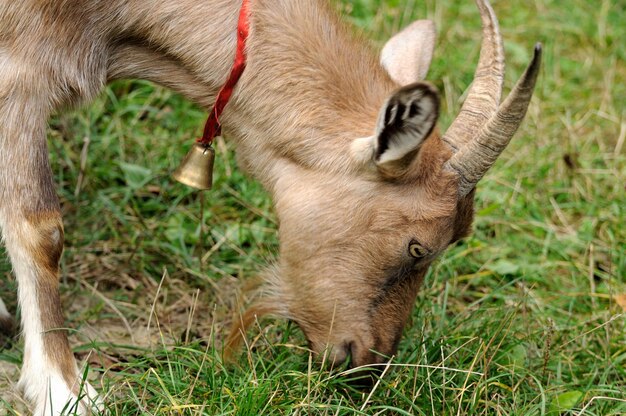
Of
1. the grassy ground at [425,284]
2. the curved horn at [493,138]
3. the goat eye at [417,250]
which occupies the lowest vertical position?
the grassy ground at [425,284]

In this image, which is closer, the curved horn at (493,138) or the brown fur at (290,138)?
the curved horn at (493,138)

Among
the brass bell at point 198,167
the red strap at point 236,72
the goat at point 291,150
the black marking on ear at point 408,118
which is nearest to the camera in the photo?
the black marking on ear at point 408,118

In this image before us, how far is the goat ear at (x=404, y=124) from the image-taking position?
3.88m

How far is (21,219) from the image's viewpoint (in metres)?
4.29

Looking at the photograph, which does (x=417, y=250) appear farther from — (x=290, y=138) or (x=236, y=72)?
(x=236, y=72)

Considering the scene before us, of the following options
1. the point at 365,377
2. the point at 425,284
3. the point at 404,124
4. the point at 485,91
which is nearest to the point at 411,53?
the point at 485,91

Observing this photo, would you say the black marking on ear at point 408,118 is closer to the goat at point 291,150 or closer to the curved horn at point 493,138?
the goat at point 291,150

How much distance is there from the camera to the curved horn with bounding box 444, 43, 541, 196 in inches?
154

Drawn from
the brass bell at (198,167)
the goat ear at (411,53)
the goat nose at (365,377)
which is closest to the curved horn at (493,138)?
the goat ear at (411,53)

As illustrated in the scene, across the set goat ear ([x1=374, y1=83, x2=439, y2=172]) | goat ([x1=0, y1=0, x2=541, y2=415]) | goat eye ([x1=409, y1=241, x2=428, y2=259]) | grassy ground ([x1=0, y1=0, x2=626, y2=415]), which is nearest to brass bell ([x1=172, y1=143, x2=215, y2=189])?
goat ([x1=0, y1=0, x2=541, y2=415])

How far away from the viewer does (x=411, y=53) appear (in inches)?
196

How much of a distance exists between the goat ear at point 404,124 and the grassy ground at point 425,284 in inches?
37.9

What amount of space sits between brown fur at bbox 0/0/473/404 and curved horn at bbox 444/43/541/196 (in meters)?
0.08

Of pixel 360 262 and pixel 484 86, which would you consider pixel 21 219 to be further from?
pixel 484 86
